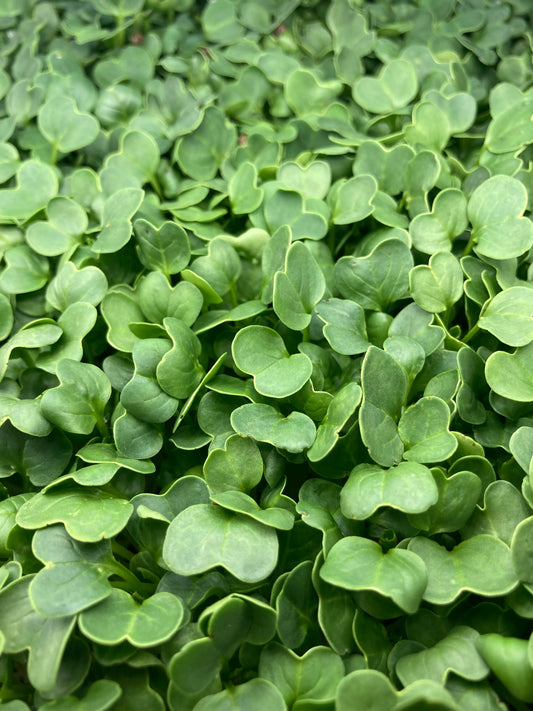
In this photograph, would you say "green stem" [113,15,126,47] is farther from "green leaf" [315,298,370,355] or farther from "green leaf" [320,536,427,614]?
"green leaf" [320,536,427,614]

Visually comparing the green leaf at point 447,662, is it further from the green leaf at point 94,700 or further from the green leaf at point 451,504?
the green leaf at point 94,700

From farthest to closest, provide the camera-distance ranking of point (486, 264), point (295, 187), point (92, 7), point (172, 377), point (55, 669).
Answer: point (92, 7), point (295, 187), point (486, 264), point (172, 377), point (55, 669)

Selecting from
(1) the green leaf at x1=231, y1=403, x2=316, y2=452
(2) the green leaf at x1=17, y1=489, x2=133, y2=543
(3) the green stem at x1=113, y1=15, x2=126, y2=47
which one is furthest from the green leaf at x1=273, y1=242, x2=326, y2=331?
(3) the green stem at x1=113, y1=15, x2=126, y2=47

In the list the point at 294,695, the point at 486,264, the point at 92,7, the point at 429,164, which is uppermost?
the point at 92,7

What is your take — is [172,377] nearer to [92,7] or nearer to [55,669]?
[55,669]

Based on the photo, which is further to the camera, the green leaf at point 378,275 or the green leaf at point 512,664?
the green leaf at point 378,275

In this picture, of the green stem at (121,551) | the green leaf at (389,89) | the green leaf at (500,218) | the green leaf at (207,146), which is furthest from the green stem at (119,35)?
the green stem at (121,551)

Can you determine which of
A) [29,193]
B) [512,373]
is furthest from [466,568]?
[29,193]

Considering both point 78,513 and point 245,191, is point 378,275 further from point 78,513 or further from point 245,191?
point 78,513

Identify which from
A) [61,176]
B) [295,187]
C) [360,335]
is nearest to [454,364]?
[360,335]
